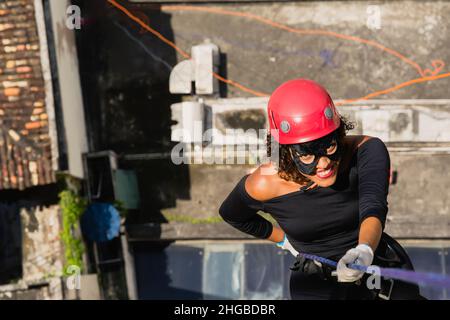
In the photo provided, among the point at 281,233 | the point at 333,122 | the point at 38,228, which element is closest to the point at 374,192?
the point at 333,122

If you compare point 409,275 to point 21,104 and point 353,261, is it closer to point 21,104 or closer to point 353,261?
point 353,261

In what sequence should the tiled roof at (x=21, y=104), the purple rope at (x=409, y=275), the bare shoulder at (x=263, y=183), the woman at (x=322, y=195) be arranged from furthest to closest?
the tiled roof at (x=21, y=104) → the bare shoulder at (x=263, y=183) → the woman at (x=322, y=195) → the purple rope at (x=409, y=275)

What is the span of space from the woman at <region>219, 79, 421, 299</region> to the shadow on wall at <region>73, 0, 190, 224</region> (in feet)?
31.2

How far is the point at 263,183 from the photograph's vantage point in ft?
24.2

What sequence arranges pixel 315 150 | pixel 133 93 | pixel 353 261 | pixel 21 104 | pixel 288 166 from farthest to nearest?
pixel 133 93
pixel 21 104
pixel 288 166
pixel 315 150
pixel 353 261

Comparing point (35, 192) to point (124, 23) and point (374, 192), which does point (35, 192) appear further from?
point (374, 192)

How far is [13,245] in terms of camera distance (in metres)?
14.8

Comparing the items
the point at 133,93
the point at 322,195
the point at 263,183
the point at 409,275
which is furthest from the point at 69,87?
the point at 409,275

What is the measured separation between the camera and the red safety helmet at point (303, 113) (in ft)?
21.6

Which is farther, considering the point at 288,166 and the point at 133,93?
the point at 133,93

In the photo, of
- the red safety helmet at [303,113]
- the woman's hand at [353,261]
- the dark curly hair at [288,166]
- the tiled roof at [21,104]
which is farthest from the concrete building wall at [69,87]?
the woman's hand at [353,261]

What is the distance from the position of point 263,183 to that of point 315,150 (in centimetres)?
98

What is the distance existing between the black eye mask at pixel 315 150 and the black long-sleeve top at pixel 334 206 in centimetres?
37

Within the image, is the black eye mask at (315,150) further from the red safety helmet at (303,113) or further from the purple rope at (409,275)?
the purple rope at (409,275)
